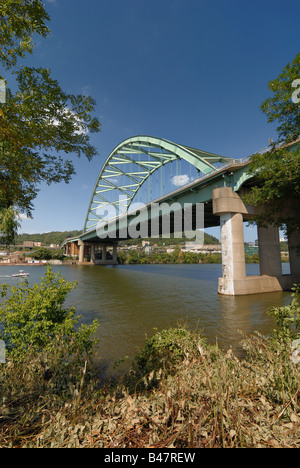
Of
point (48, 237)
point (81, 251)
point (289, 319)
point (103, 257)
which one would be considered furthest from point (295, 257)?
point (48, 237)

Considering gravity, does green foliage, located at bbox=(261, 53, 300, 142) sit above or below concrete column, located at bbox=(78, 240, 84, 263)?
above

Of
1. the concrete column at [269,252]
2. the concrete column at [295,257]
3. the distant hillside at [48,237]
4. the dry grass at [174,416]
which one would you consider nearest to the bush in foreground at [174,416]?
the dry grass at [174,416]

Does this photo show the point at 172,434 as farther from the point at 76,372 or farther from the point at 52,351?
the point at 52,351

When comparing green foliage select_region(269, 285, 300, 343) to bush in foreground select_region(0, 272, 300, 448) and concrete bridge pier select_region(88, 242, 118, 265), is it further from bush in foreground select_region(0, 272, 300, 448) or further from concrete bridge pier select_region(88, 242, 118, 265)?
concrete bridge pier select_region(88, 242, 118, 265)

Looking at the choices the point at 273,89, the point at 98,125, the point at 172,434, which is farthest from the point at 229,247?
the point at 172,434

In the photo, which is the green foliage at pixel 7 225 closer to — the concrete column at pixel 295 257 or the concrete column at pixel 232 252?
the concrete column at pixel 232 252

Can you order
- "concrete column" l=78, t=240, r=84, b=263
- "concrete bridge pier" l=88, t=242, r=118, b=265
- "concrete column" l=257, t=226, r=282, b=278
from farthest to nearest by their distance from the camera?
"concrete bridge pier" l=88, t=242, r=118, b=265
"concrete column" l=78, t=240, r=84, b=263
"concrete column" l=257, t=226, r=282, b=278

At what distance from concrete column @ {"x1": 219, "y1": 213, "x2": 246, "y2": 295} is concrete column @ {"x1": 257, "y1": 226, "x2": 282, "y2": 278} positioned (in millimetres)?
3314

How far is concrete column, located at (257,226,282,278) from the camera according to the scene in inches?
791

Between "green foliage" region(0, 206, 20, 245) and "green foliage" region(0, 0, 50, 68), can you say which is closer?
"green foliage" region(0, 0, 50, 68)

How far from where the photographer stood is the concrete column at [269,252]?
20.1 m

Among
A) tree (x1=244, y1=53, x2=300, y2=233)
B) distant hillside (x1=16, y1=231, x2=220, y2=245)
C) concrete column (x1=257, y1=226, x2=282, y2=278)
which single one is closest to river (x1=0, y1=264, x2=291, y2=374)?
concrete column (x1=257, y1=226, x2=282, y2=278)

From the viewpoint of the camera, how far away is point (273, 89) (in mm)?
8898
